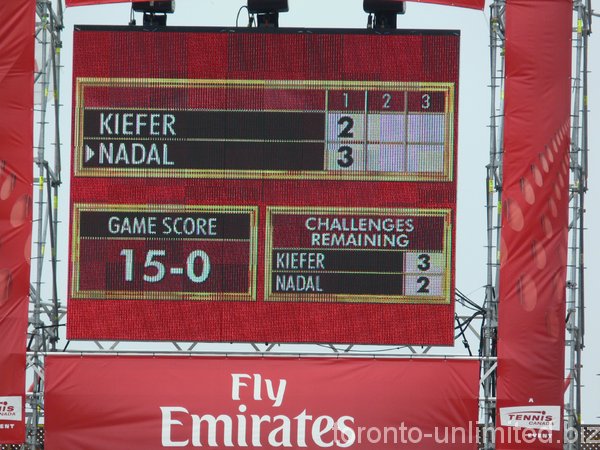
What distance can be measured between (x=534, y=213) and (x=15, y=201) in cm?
447

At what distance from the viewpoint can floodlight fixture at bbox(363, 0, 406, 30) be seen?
14.7m

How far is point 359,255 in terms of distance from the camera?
561 inches

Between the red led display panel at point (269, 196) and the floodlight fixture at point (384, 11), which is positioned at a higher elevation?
the floodlight fixture at point (384, 11)

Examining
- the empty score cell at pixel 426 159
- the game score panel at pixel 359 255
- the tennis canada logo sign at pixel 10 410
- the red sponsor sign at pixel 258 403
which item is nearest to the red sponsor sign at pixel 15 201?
the tennis canada logo sign at pixel 10 410

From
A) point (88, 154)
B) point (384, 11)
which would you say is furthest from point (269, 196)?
point (384, 11)

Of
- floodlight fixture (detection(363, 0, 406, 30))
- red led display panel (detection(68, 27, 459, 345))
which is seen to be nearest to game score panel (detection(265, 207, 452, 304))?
red led display panel (detection(68, 27, 459, 345))

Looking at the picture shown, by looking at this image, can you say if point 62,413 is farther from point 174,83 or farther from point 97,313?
point 174,83

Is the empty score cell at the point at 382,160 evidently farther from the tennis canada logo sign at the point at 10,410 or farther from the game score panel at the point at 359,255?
the tennis canada logo sign at the point at 10,410

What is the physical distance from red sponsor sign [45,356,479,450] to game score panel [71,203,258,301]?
2.09 feet

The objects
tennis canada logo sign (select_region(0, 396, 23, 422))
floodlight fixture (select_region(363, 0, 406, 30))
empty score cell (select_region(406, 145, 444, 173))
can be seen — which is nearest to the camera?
tennis canada logo sign (select_region(0, 396, 23, 422))

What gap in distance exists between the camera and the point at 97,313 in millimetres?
14336

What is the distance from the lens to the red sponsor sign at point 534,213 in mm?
14352

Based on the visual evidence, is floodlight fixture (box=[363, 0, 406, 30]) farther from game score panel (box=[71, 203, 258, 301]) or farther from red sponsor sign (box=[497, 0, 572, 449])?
game score panel (box=[71, 203, 258, 301])

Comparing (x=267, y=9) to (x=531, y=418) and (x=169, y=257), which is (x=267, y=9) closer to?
(x=169, y=257)
